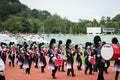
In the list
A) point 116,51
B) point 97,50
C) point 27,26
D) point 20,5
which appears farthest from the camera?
point 20,5

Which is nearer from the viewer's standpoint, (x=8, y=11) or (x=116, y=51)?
(x=116, y=51)

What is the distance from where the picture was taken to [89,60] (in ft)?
59.9

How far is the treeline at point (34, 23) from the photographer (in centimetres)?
7206

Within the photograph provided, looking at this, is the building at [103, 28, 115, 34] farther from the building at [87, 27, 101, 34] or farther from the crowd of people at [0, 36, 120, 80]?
the crowd of people at [0, 36, 120, 80]

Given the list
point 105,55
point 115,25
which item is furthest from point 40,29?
point 105,55

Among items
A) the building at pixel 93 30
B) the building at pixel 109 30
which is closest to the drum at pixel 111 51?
the building at pixel 93 30

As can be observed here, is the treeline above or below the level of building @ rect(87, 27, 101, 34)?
above

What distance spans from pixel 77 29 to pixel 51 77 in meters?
67.0

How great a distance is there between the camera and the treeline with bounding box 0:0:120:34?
72062 mm

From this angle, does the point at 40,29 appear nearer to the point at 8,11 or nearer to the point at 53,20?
the point at 53,20

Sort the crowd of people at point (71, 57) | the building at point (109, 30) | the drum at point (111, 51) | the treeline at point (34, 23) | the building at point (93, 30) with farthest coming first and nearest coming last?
the building at point (109, 30)
the building at point (93, 30)
the treeline at point (34, 23)
the crowd of people at point (71, 57)
the drum at point (111, 51)

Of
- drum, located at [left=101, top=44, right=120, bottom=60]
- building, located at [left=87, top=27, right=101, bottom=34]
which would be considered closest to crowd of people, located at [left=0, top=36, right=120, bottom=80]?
drum, located at [left=101, top=44, right=120, bottom=60]

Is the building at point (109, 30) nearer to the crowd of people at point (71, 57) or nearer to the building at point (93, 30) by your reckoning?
the building at point (93, 30)

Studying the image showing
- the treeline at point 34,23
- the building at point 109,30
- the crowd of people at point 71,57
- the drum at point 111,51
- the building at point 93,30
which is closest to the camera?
the drum at point 111,51
